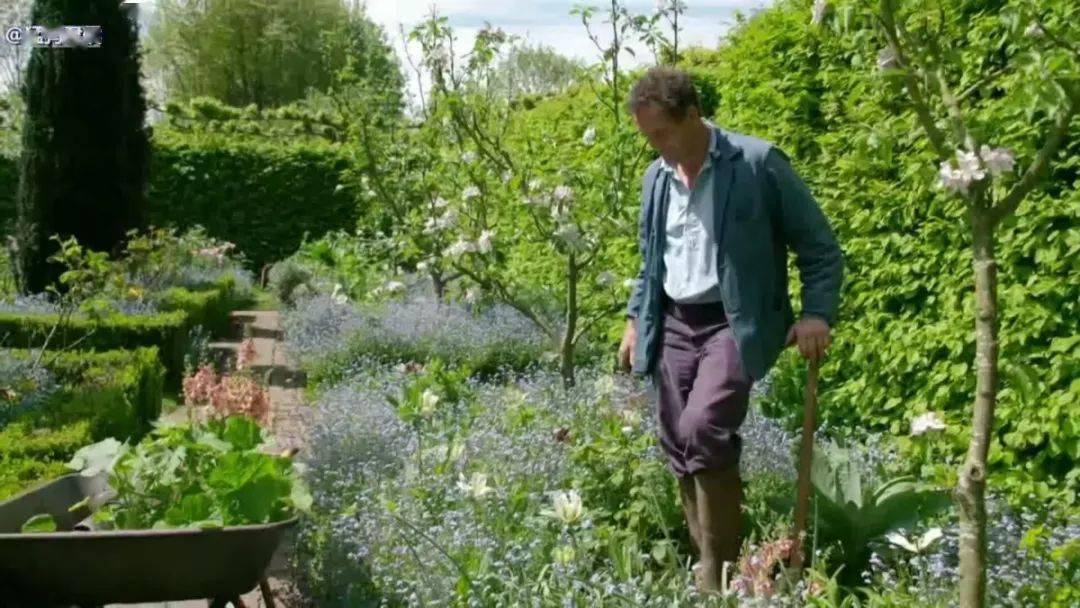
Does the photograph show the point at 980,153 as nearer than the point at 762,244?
Yes

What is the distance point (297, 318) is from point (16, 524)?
6.67 m

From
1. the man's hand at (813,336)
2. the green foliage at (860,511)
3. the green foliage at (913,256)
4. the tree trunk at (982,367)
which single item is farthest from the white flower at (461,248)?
Result: the tree trunk at (982,367)

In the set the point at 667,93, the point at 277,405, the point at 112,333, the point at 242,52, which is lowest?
the point at 277,405

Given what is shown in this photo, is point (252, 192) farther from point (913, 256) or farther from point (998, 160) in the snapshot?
point (998, 160)

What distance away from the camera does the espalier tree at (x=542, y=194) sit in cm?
608

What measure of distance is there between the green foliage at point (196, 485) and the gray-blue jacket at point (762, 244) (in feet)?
4.22

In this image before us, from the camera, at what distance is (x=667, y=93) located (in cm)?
334

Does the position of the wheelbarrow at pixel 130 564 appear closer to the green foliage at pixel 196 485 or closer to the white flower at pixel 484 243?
the green foliage at pixel 196 485

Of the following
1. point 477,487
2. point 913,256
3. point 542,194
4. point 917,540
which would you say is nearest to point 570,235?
point 542,194

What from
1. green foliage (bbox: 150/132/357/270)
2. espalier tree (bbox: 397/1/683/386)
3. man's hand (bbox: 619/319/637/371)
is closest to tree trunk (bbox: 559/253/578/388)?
espalier tree (bbox: 397/1/683/386)

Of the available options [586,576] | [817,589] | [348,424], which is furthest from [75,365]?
[817,589]

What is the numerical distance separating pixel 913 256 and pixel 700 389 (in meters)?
1.65

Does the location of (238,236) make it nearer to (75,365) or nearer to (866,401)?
(75,365)

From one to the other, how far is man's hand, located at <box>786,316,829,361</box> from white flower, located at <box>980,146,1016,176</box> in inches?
45.8
